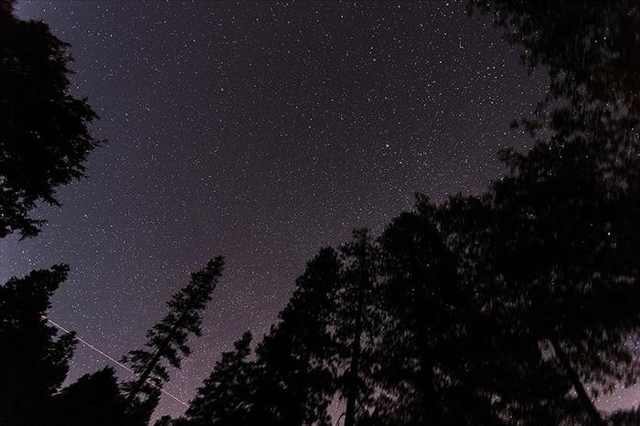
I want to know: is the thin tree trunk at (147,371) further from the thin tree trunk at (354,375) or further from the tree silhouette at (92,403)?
the thin tree trunk at (354,375)

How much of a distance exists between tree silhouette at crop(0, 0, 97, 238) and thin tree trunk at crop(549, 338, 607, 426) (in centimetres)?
1627

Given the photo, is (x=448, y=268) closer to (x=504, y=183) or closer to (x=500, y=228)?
(x=500, y=228)

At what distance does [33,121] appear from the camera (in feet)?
35.6

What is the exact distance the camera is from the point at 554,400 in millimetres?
10211

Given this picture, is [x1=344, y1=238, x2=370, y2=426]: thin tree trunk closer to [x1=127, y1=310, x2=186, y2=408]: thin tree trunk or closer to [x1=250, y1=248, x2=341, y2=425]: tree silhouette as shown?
[x1=250, y1=248, x2=341, y2=425]: tree silhouette

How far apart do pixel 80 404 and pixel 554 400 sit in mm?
28948

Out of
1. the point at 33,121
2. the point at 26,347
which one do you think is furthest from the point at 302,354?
the point at 26,347

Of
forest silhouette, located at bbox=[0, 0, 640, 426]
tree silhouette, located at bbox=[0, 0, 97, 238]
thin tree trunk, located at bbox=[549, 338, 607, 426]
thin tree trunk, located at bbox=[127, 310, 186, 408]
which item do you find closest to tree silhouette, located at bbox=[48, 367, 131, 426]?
thin tree trunk, located at bbox=[127, 310, 186, 408]

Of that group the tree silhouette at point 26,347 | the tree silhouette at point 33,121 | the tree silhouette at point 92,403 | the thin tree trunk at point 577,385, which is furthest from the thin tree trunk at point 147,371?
the thin tree trunk at point 577,385

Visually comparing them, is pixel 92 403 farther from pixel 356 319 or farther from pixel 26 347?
pixel 356 319

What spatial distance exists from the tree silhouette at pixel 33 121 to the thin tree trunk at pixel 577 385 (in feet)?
53.4

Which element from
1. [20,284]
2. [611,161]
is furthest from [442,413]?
[20,284]

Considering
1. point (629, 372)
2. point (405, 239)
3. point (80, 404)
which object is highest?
point (405, 239)

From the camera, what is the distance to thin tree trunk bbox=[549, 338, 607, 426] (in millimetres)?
9239
